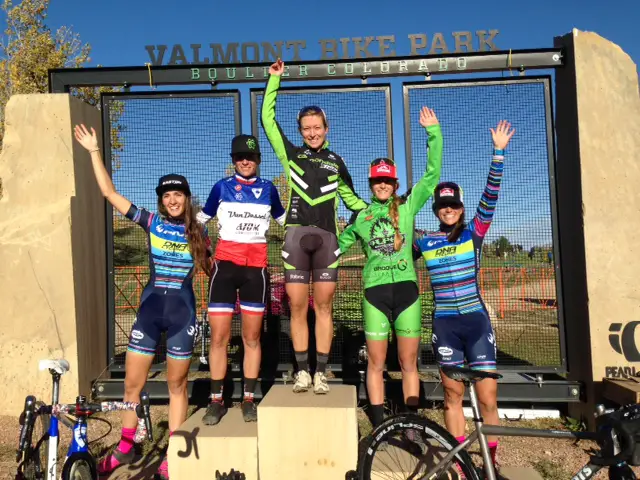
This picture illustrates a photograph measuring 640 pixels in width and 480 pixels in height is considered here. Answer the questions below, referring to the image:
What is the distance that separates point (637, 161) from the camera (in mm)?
4898

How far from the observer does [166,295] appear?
3830 mm

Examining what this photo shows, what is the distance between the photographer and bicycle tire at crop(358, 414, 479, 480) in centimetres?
277

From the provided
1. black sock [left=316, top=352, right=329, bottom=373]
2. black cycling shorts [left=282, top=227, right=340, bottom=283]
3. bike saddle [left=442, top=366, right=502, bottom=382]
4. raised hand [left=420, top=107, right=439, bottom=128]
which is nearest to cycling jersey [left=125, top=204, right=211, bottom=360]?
black cycling shorts [left=282, top=227, right=340, bottom=283]

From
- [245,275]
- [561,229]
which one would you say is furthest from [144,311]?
[561,229]

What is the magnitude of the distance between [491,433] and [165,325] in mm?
2570

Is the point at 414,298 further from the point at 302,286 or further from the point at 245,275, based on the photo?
the point at 245,275

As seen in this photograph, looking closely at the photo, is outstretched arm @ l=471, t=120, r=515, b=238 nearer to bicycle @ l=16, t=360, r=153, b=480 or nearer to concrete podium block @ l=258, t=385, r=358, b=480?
concrete podium block @ l=258, t=385, r=358, b=480

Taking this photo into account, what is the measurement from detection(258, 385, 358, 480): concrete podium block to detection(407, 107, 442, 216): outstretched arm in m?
1.82

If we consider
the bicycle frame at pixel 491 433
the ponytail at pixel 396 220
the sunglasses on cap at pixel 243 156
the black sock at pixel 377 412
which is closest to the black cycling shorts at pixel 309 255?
the ponytail at pixel 396 220

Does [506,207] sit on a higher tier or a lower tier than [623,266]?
higher

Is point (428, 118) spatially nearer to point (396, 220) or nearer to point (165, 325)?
point (396, 220)

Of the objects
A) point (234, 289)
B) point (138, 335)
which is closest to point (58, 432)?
point (138, 335)

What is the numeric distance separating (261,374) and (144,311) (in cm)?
200

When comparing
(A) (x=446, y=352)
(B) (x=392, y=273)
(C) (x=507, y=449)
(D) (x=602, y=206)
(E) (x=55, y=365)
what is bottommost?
(C) (x=507, y=449)
